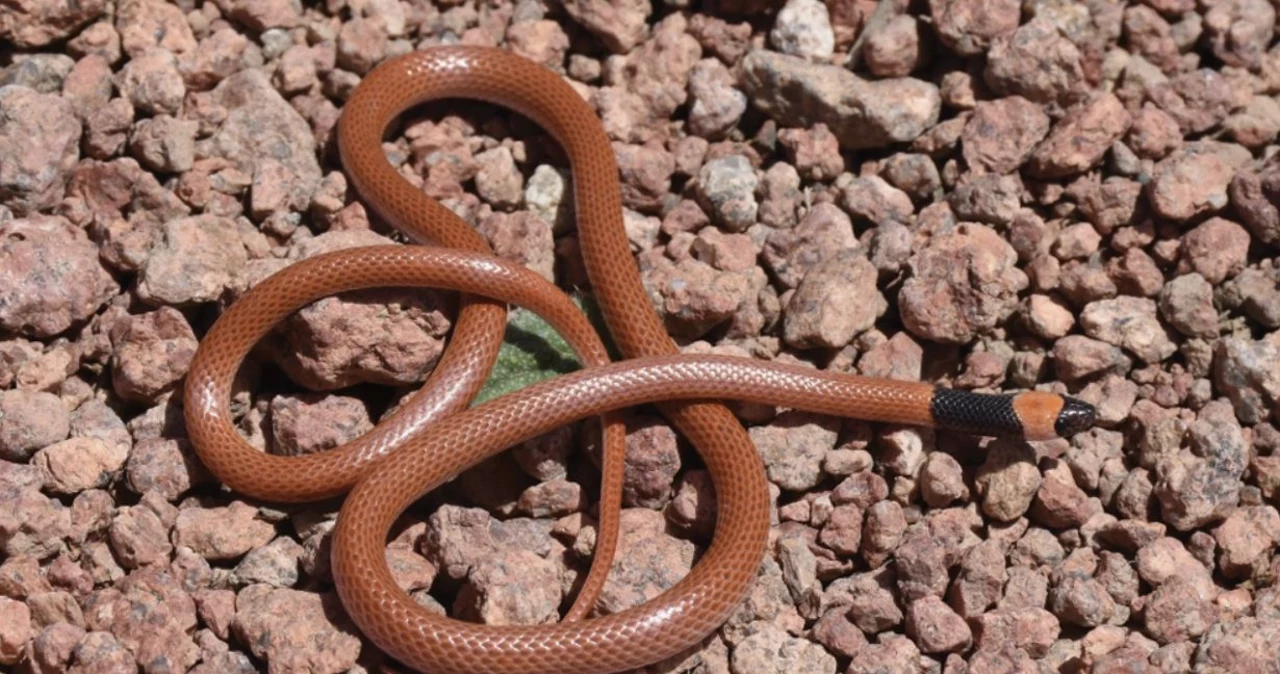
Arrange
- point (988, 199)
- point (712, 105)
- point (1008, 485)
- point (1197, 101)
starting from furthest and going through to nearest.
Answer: point (712, 105) → point (1197, 101) → point (988, 199) → point (1008, 485)

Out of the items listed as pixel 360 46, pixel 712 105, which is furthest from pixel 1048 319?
pixel 360 46

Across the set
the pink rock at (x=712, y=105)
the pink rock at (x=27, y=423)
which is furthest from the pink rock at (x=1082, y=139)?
the pink rock at (x=27, y=423)

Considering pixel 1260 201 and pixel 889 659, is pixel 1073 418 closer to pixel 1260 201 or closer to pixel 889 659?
pixel 889 659

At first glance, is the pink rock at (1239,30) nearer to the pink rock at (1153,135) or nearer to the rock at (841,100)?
the pink rock at (1153,135)


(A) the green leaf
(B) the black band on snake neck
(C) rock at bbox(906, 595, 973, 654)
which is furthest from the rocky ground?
(A) the green leaf

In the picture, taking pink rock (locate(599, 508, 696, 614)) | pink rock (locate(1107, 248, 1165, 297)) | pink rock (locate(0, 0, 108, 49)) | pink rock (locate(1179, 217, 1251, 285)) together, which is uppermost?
pink rock (locate(0, 0, 108, 49))

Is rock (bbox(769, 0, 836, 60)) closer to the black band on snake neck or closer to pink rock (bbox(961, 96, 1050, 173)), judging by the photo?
pink rock (bbox(961, 96, 1050, 173))

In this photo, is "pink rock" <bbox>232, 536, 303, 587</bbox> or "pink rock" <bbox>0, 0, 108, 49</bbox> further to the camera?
"pink rock" <bbox>0, 0, 108, 49</bbox>
